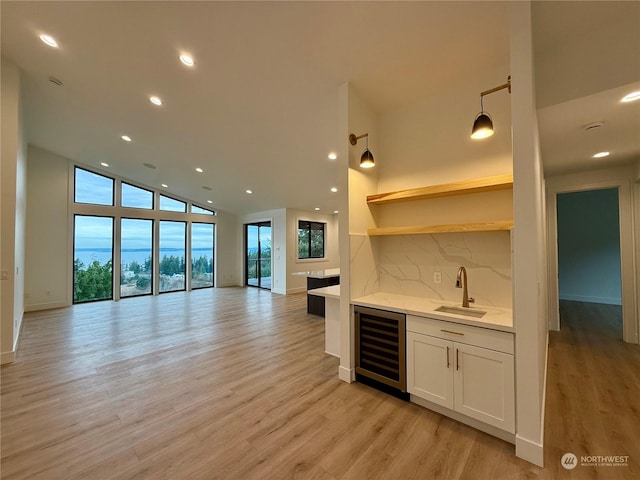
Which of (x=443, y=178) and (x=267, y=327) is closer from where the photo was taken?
(x=443, y=178)

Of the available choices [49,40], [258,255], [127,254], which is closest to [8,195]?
[49,40]

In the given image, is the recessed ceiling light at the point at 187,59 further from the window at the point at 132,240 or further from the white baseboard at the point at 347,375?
the window at the point at 132,240

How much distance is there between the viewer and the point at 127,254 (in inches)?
293

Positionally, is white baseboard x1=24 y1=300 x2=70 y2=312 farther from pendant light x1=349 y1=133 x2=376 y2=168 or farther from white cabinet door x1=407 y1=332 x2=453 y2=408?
white cabinet door x1=407 y1=332 x2=453 y2=408

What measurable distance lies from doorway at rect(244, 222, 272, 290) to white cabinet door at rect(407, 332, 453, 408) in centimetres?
700

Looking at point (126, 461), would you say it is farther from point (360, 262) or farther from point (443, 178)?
point (443, 178)

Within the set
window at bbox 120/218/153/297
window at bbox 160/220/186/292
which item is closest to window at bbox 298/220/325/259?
window at bbox 160/220/186/292

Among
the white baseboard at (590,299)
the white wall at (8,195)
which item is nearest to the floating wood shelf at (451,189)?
the white wall at (8,195)

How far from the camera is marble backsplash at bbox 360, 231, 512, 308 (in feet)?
7.75

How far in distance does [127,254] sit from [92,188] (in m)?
1.91

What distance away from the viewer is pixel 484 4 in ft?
6.15

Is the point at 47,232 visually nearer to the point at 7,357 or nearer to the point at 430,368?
the point at 7,357

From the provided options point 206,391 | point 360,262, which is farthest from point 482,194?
point 206,391

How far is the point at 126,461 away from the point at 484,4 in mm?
3974
